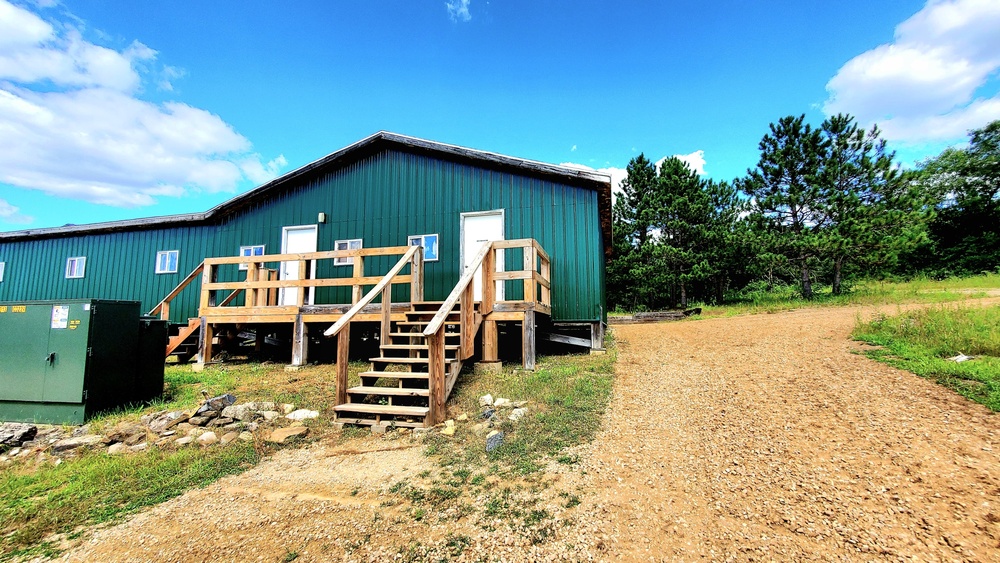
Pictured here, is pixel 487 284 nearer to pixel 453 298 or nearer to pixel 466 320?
pixel 466 320

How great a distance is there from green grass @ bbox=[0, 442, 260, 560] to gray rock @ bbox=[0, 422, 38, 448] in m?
0.70

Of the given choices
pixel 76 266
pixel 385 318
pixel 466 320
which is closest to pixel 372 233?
pixel 385 318

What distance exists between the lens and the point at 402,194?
10242mm

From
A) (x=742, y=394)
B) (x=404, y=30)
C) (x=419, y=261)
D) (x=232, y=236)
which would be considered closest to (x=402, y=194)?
(x=419, y=261)

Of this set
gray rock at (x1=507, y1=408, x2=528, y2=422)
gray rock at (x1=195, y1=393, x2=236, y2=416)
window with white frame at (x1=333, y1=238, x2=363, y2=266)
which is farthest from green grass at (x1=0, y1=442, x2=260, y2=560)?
window with white frame at (x1=333, y1=238, x2=363, y2=266)

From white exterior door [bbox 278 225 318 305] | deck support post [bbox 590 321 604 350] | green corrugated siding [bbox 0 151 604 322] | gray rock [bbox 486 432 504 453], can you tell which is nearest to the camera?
gray rock [bbox 486 432 504 453]

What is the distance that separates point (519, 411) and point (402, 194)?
7019 millimetres

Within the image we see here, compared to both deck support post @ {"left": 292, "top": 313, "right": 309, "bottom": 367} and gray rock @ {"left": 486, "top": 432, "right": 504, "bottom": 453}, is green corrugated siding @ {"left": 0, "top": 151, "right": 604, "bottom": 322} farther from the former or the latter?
gray rock @ {"left": 486, "top": 432, "right": 504, "bottom": 453}

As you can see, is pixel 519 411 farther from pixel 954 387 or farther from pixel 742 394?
pixel 954 387

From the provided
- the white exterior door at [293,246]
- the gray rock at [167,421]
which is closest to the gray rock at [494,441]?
the gray rock at [167,421]

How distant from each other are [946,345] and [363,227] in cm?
1096

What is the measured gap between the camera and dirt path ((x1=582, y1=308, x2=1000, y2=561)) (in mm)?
2412

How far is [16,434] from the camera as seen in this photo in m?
4.53

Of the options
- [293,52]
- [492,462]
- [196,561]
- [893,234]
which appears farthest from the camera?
[893,234]
